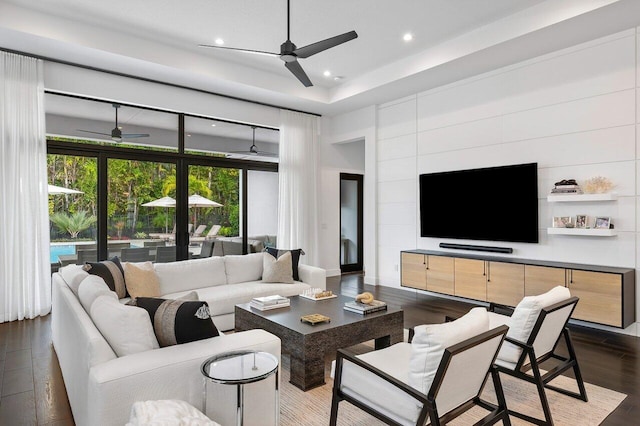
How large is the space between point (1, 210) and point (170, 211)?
2.10 meters

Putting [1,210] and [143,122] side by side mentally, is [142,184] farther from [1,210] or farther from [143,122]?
[1,210]

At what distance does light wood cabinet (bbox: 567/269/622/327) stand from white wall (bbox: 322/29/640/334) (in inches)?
20.2

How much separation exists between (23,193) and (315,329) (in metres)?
4.24

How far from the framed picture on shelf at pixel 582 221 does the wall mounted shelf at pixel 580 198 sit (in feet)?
0.60

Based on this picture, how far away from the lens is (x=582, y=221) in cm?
448

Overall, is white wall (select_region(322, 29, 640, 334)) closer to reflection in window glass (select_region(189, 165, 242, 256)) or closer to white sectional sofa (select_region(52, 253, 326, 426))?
reflection in window glass (select_region(189, 165, 242, 256))

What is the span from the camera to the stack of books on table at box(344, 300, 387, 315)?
3.44 metres

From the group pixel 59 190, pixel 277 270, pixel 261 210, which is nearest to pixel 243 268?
pixel 277 270

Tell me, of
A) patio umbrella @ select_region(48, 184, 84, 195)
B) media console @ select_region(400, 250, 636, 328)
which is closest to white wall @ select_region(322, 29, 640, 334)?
media console @ select_region(400, 250, 636, 328)

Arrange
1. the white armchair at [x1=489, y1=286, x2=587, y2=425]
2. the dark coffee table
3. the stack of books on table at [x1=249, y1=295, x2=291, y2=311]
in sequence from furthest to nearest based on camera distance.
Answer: the stack of books on table at [x1=249, y1=295, x2=291, y2=311]
the dark coffee table
the white armchair at [x1=489, y1=286, x2=587, y2=425]

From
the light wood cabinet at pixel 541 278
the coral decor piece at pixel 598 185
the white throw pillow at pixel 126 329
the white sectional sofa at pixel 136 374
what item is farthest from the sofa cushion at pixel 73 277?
the coral decor piece at pixel 598 185

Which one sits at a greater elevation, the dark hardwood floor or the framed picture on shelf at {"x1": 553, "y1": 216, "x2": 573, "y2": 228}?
the framed picture on shelf at {"x1": 553, "y1": 216, "x2": 573, "y2": 228}

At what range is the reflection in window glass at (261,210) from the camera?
7.19 metres

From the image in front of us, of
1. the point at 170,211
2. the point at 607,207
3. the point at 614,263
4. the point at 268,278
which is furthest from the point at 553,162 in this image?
the point at 170,211
